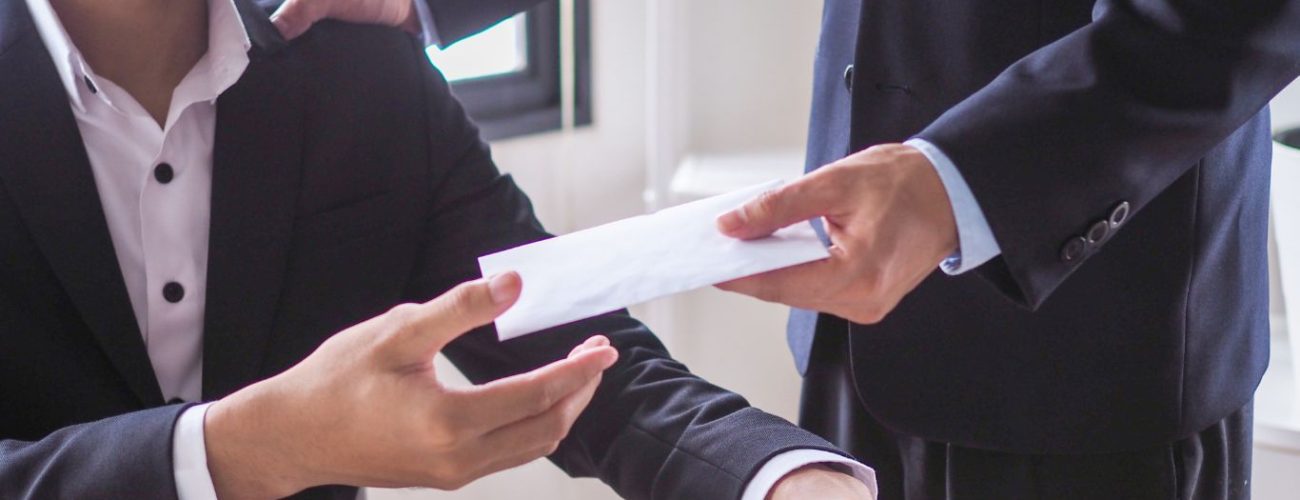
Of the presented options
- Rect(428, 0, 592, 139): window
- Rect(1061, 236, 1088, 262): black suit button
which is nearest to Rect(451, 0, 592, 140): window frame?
Rect(428, 0, 592, 139): window

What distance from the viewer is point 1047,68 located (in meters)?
0.96

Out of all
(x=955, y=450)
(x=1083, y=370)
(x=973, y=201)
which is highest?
(x=973, y=201)

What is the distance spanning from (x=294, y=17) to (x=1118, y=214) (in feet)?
2.47

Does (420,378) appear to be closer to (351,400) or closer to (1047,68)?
(351,400)

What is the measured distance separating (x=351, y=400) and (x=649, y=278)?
0.21 m

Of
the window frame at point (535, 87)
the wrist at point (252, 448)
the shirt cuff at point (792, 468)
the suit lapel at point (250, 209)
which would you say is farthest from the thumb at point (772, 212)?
the window frame at point (535, 87)

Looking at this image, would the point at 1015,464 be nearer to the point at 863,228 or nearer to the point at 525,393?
the point at 863,228

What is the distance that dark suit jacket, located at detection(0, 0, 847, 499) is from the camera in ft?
3.34

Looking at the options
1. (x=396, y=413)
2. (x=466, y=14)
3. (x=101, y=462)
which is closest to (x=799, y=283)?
(x=396, y=413)

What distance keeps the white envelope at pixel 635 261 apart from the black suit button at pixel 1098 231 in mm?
234

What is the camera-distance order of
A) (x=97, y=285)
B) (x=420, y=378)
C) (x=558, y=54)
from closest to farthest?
(x=420, y=378) < (x=97, y=285) < (x=558, y=54)

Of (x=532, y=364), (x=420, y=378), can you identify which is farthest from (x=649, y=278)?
(x=532, y=364)

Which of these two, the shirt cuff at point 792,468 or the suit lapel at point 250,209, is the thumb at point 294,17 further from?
the shirt cuff at point 792,468

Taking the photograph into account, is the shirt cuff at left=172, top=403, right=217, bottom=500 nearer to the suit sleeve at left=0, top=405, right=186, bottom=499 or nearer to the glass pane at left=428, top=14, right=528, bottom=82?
the suit sleeve at left=0, top=405, right=186, bottom=499
